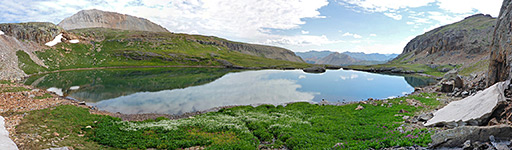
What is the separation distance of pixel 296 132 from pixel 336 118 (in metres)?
8.72

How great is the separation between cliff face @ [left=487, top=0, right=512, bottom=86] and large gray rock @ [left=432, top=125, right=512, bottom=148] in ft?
59.6

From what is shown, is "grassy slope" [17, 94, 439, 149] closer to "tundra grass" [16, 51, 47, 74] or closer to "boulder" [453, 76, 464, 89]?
"boulder" [453, 76, 464, 89]

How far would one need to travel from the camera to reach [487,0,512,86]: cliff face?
976 inches

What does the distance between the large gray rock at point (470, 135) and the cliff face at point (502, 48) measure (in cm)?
1817

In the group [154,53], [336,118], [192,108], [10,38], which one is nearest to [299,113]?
[336,118]

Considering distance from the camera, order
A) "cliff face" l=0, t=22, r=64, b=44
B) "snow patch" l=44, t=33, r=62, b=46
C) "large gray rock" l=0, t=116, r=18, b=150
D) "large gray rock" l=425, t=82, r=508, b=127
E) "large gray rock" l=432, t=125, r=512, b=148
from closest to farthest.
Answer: "large gray rock" l=432, t=125, r=512, b=148, "large gray rock" l=0, t=116, r=18, b=150, "large gray rock" l=425, t=82, r=508, b=127, "cliff face" l=0, t=22, r=64, b=44, "snow patch" l=44, t=33, r=62, b=46

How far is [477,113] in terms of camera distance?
55.8 ft

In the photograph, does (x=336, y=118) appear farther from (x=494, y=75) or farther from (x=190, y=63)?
(x=190, y=63)

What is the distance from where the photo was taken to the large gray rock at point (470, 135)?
1205cm

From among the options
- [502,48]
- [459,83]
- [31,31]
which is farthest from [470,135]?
[31,31]

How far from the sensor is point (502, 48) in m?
26.2

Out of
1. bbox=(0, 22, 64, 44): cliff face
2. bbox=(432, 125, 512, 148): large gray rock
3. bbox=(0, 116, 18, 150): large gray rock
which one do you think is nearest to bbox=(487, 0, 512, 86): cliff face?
bbox=(432, 125, 512, 148): large gray rock

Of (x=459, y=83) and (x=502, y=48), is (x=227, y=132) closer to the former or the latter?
(x=502, y=48)

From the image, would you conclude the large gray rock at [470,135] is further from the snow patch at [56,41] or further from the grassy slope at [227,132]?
the snow patch at [56,41]
